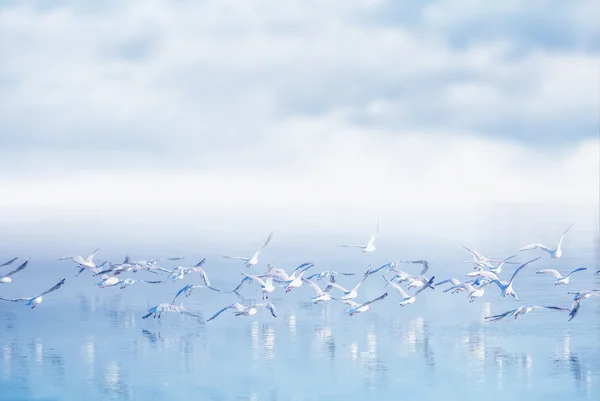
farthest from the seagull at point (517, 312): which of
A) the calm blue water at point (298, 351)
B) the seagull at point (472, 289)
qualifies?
the seagull at point (472, 289)

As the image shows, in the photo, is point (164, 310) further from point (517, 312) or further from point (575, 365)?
point (575, 365)

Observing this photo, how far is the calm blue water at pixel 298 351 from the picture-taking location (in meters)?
28.6

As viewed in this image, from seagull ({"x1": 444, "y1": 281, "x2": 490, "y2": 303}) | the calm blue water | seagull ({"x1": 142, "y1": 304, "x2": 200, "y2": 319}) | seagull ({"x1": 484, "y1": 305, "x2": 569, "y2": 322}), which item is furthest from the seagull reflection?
seagull ({"x1": 142, "y1": 304, "x2": 200, "y2": 319})

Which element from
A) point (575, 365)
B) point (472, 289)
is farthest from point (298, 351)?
point (472, 289)

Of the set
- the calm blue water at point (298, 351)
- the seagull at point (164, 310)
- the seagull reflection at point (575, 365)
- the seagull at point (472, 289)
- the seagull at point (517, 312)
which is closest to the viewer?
the calm blue water at point (298, 351)

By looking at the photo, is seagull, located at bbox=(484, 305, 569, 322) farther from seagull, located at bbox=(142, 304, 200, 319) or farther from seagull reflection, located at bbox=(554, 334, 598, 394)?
seagull, located at bbox=(142, 304, 200, 319)

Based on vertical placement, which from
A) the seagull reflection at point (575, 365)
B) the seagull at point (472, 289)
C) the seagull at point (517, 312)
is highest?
the seagull at point (472, 289)

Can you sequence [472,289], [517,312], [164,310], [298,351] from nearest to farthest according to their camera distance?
1. [298,351]
2. [517,312]
3. [164,310]
4. [472,289]

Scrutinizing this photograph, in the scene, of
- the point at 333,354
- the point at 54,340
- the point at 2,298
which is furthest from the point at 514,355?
the point at 2,298

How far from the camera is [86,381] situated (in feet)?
96.8

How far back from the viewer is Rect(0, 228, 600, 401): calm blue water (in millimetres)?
28625

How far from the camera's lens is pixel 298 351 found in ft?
108

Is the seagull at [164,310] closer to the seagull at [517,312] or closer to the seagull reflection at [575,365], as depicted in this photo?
the seagull at [517,312]

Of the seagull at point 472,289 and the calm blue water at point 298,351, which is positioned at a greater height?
the seagull at point 472,289
